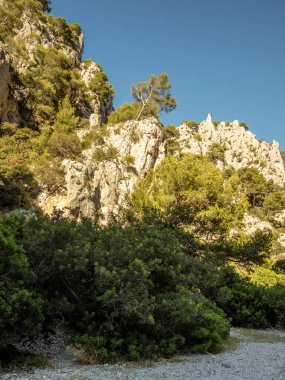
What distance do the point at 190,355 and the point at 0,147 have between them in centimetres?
2227

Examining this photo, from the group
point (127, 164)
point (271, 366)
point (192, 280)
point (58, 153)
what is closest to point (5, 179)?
point (58, 153)

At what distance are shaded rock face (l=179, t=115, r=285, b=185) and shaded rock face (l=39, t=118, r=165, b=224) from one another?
106ft

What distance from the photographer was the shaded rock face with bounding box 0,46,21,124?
91.8 feet

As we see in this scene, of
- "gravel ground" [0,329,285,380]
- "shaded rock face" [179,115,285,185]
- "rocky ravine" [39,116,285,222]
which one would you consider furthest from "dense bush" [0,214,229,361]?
"shaded rock face" [179,115,285,185]

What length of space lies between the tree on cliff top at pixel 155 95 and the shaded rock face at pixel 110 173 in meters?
3.48

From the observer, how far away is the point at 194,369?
7383 millimetres

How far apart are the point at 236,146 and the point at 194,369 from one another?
7574 cm

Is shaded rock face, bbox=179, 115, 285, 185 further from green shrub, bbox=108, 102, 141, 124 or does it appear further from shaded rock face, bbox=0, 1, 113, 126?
green shrub, bbox=108, 102, 141, 124

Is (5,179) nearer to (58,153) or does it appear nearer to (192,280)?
(58,153)

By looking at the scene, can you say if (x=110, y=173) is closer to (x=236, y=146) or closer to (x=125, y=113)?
(x=125, y=113)

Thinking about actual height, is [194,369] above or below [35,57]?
below

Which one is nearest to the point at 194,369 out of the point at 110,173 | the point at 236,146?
the point at 110,173

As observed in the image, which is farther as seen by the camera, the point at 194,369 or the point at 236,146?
the point at 236,146

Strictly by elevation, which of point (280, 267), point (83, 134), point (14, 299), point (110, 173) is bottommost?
point (14, 299)
